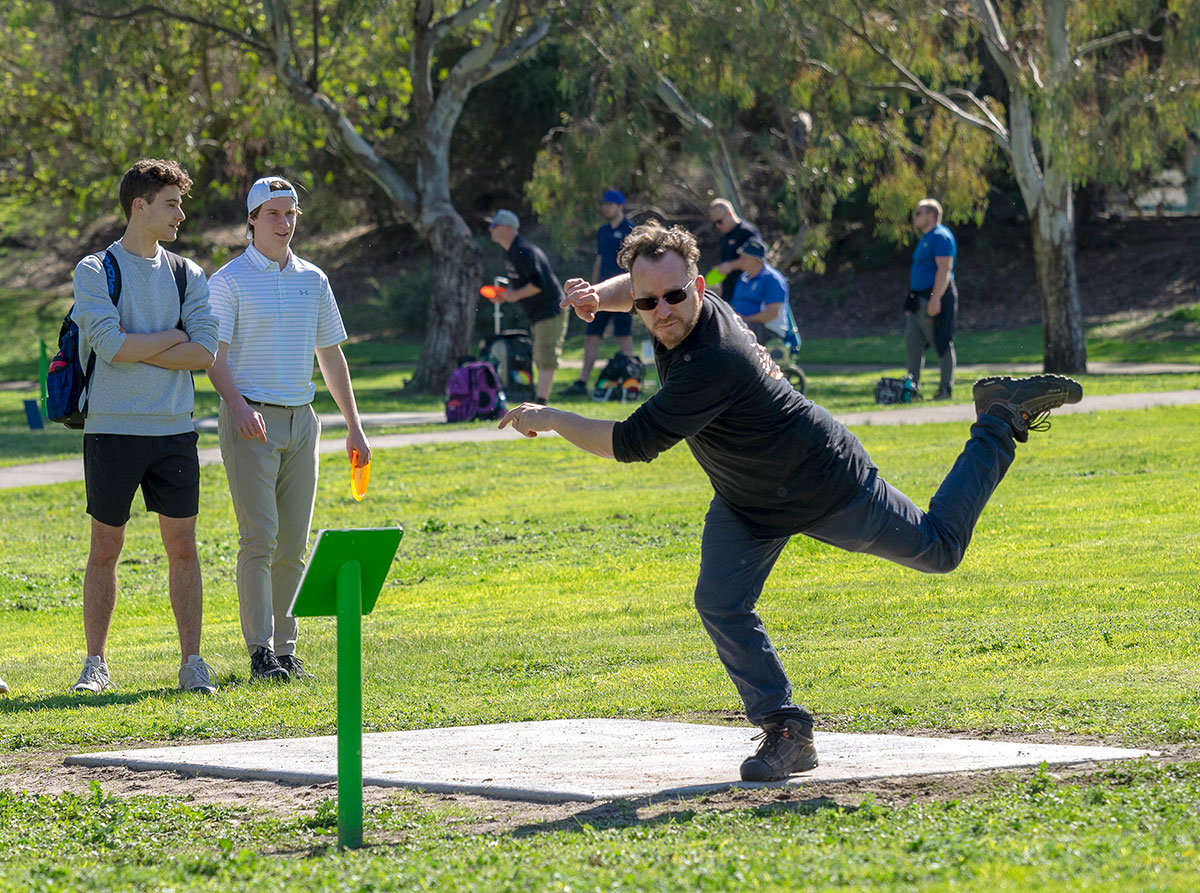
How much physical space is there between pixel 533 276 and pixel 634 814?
13922mm

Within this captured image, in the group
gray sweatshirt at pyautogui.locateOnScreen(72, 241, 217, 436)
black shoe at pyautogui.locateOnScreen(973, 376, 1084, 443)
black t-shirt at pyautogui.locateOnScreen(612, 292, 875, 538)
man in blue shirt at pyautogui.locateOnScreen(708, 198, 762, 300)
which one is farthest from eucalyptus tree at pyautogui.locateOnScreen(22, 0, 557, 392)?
black t-shirt at pyautogui.locateOnScreen(612, 292, 875, 538)

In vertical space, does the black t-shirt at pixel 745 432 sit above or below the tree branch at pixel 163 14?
below

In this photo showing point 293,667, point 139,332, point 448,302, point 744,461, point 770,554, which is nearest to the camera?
point 744,461

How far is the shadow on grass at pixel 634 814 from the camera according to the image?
4.72m

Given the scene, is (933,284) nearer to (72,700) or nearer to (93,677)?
(93,677)

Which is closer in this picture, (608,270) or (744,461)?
(744,461)

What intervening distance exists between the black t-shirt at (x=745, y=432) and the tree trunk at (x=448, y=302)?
1843cm

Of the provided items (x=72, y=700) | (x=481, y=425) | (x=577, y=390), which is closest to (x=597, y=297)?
(x=72, y=700)

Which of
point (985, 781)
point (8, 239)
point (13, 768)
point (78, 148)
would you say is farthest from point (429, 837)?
point (8, 239)

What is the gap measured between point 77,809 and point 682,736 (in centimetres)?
215

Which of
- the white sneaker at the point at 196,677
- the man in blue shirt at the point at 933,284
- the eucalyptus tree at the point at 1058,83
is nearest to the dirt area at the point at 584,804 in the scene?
the white sneaker at the point at 196,677

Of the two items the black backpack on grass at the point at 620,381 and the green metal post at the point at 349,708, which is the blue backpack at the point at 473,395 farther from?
the green metal post at the point at 349,708

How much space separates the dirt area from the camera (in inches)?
191

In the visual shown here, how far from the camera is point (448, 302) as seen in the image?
23938 mm
